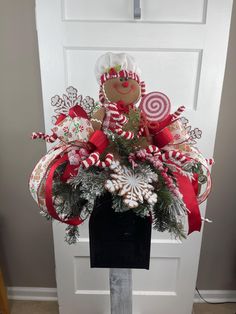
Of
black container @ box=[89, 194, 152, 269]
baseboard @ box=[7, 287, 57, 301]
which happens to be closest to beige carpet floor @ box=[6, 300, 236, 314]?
baseboard @ box=[7, 287, 57, 301]

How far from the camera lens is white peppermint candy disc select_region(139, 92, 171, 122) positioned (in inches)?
27.2

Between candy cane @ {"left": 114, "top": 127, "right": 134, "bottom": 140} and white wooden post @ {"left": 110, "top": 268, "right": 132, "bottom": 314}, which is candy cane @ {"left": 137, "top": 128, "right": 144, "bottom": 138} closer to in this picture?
candy cane @ {"left": 114, "top": 127, "right": 134, "bottom": 140}

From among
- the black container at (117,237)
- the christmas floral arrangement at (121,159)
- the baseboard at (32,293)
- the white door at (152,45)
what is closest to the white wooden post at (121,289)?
the black container at (117,237)

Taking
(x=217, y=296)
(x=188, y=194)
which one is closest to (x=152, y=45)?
(x=188, y=194)

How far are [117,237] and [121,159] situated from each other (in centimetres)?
21

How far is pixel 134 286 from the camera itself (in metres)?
1.47

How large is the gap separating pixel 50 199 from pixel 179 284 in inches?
43.6

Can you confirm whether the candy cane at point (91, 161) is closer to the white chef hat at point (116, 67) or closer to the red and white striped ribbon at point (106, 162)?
the red and white striped ribbon at point (106, 162)

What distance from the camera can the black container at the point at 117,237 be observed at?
70 centimetres

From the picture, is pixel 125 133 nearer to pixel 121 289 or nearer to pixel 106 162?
pixel 106 162

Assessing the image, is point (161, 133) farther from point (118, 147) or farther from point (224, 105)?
point (224, 105)

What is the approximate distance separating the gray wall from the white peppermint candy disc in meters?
0.68

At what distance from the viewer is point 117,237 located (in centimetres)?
71

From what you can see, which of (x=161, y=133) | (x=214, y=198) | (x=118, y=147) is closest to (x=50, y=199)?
(x=118, y=147)
